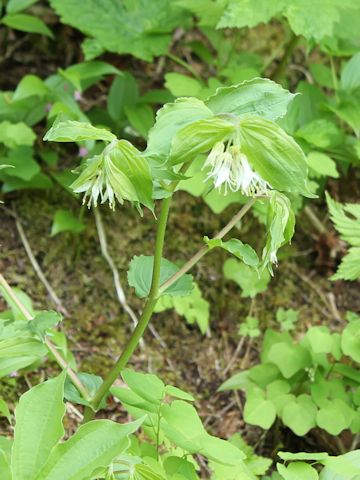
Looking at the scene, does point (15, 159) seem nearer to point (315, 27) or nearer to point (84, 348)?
point (84, 348)

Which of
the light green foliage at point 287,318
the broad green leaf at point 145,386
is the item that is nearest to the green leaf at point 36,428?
the broad green leaf at point 145,386

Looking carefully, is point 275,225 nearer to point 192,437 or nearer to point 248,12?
point 192,437

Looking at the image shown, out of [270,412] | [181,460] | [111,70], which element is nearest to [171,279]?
[181,460]

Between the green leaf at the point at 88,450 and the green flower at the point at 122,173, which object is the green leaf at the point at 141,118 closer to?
the green flower at the point at 122,173

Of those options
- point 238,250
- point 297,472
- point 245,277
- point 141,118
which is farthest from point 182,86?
point 297,472

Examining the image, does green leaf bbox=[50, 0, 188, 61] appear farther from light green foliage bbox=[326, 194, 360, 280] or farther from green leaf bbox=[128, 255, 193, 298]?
green leaf bbox=[128, 255, 193, 298]

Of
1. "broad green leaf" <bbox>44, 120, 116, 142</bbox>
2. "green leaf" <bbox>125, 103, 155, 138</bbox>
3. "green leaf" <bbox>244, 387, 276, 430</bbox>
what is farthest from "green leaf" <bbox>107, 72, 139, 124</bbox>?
"broad green leaf" <bbox>44, 120, 116, 142</bbox>
